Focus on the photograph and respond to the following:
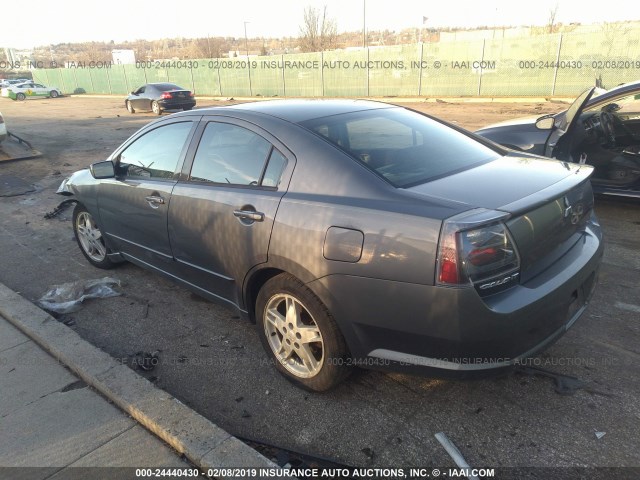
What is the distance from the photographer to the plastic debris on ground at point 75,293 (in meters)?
4.15

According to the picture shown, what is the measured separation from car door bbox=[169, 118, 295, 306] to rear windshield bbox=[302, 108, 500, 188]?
1.31 ft

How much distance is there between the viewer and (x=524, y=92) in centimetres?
2259

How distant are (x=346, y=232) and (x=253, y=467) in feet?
4.00

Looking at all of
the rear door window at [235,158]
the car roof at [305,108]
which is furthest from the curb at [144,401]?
the car roof at [305,108]

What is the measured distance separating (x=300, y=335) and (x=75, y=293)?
2.60m

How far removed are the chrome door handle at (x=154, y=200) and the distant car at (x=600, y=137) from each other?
4.24m

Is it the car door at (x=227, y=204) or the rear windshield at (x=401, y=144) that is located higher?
the rear windshield at (x=401, y=144)

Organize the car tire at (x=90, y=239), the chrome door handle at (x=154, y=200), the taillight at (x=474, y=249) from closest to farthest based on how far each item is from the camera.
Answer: the taillight at (x=474, y=249) < the chrome door handle at (x=154, y=200) < the car tire at (x=90, y=239)

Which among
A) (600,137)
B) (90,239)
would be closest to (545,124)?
(600,137)

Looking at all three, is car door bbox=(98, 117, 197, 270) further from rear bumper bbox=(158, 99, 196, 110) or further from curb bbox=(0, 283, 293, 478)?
rear bumper bbox=(158, 99, 196, 110)

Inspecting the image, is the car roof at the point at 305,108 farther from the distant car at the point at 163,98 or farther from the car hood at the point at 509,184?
the distant car at the point at 163,98

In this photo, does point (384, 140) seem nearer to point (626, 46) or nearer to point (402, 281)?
point (402, 281)

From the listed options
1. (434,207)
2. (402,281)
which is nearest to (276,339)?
(402,281)

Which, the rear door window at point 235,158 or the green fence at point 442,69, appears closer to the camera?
the rear door window at point 235,158
